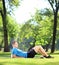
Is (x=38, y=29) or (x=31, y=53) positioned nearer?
(x=31, y=53)

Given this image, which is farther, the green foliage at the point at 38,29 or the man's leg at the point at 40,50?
the green foliage at the point at 38,29

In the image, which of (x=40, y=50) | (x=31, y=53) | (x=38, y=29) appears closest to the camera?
(x=40, y=50)

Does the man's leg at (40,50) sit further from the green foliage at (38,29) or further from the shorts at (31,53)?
the green foliage at (38,29)

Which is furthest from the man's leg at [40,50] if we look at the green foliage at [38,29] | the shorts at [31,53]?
the green foliage at [38,29]

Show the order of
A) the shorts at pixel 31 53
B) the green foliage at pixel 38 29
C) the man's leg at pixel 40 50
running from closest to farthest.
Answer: the man's leg at pixel 40 50, the shorts at pixel 31 53, the green foliage at pixel 38 29

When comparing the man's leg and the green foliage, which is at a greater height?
the man's leg

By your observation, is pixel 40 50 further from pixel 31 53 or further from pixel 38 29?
pixel 38 29

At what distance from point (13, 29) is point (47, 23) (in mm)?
10880

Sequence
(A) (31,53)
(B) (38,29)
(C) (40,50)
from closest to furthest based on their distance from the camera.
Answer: (C) (40,50), (A) (31,53), (B) (38,29)

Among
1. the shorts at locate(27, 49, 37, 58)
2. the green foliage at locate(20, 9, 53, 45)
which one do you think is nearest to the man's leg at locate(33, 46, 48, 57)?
the shorts at locate(27, 49, 37, 58)

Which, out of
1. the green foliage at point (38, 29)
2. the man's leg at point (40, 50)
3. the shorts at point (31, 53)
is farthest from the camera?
the green foliage at point (38, 29)

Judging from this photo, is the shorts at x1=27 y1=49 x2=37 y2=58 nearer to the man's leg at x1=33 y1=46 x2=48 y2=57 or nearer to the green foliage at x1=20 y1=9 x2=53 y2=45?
the man's leg at x1=33 y1=46 x2=48 y2=57

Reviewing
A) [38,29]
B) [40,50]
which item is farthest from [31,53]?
[38,29]

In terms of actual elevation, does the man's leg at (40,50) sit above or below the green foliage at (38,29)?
above
